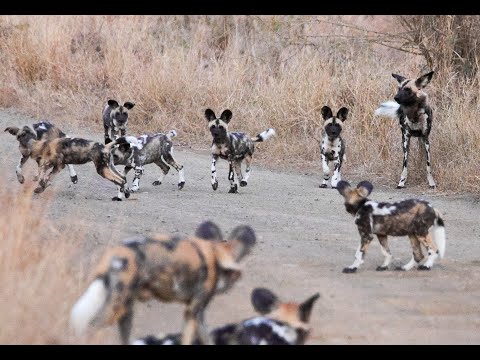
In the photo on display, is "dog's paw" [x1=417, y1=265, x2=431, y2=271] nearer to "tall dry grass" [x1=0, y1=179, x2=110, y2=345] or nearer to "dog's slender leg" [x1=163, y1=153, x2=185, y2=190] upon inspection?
"tall dry grass" [x1=0, y1=179, x2=110, y2=345]

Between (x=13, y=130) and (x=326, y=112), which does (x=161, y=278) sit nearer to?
(x=13, y=130)

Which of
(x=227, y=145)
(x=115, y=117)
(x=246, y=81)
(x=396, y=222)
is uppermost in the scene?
(x=246, y=81)

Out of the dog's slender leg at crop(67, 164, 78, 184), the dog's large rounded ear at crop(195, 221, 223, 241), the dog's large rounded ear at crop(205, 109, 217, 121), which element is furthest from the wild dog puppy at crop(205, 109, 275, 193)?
the dog's large rounded ear at crop(195, 221, 223, 241)

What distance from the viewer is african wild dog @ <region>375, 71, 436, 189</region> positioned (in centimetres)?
1207

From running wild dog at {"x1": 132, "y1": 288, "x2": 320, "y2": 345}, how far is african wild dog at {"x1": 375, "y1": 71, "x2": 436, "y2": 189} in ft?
22.7

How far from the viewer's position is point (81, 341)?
507cm

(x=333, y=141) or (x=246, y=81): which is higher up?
(x=246, y=81)

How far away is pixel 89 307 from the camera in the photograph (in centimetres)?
485

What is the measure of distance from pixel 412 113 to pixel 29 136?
4.14m

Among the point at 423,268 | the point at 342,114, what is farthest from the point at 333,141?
the point at 423,268

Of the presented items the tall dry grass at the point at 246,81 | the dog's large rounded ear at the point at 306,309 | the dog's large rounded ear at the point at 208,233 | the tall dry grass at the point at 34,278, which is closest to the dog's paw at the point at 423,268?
the tall dry grass at the point at 34,278

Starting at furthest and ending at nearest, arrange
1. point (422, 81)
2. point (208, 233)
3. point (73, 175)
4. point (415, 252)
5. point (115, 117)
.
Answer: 1. point (115, 117)
2. point (422, 81)
3. point (73, 175)
4. point (415, 252)
5. point (208, 233)

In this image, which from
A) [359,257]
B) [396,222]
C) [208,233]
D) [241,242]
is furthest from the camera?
[396,222]
